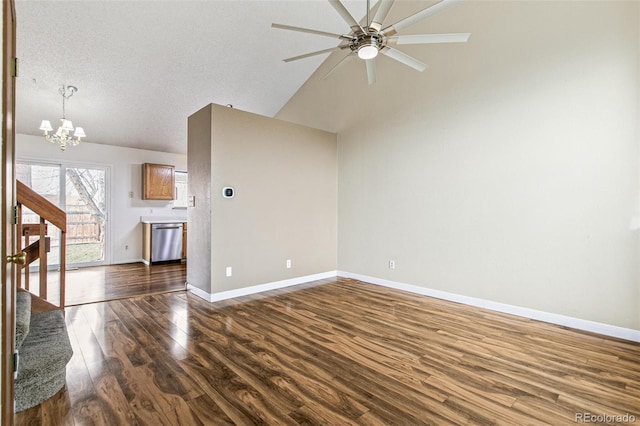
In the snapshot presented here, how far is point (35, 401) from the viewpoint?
5.84 feet

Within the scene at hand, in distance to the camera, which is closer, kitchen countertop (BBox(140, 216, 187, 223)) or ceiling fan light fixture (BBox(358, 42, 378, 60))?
ceiling fan light fixture (BBox(358, 42, 378, 60))

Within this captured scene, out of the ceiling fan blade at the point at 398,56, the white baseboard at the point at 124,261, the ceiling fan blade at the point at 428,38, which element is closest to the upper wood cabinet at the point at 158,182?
the white baseboard at the point at 124,261

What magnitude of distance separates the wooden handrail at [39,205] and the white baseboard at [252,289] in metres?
1.68

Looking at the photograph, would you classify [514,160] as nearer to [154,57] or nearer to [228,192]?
[228,192]

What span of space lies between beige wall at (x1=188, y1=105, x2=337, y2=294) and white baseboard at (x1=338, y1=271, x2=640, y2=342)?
4.45ft

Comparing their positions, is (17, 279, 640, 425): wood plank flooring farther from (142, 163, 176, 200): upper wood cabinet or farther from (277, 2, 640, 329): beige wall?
(142, 163, 176, 200): upper wood cabinet

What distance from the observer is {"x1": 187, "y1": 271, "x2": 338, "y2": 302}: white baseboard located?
12.7 ft

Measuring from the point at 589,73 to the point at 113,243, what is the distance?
7762 millimetres

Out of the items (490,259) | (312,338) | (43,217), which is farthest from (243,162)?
(490,259)

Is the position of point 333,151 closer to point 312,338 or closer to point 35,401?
point 312,338

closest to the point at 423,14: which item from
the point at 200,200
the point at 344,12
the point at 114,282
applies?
the point at 344,12

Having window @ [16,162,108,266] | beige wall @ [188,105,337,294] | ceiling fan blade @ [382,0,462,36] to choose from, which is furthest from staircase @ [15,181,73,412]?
window @ [16,162,108,266]

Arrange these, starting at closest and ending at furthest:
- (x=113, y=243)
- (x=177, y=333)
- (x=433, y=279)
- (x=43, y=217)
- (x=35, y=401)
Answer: (x=35, y=401), (x=43, y=217), (x=177, y=333), (x=433, y=279), (x=113, y=243)

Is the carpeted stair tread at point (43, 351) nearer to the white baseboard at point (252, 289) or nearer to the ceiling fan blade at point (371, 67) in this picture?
the white baseboard at point (252, 289)
